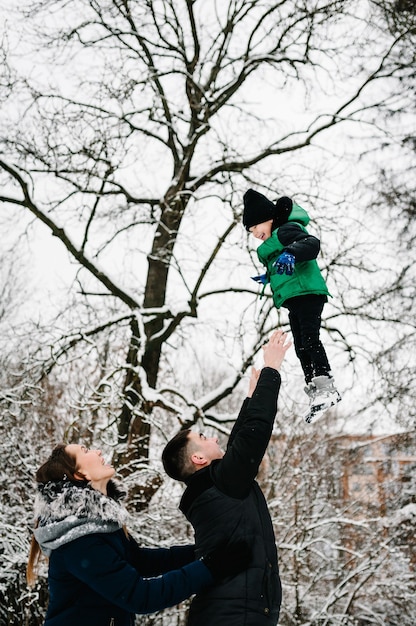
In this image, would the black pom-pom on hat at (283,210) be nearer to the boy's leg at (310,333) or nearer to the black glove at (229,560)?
the boy's leg at (310,333)

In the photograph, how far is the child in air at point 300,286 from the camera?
280cm

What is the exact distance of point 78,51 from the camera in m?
8.09

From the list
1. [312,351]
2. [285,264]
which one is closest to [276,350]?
[285,264]

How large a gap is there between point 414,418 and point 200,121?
5.47 m

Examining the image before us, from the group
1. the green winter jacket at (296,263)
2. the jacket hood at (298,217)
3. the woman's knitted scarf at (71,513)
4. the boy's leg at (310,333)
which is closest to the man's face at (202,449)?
the woman's knitted scarf at (71,513)

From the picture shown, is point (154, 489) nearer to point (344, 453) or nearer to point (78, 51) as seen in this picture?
point (78, 51)

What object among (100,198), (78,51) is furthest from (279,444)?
(78,51)

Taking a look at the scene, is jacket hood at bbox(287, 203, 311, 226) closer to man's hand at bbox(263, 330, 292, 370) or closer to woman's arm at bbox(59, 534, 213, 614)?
man's hand at bbox(263, 330, 292, 370)

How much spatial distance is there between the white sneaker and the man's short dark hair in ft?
2.18

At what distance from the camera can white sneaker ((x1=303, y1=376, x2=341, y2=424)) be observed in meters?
2.76

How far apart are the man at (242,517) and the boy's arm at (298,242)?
1.78 ft

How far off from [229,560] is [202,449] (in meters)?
0.52

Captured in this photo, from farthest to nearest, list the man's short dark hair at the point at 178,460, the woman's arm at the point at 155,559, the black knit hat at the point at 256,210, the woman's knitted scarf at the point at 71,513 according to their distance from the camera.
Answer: the black knit hat at the point at 256,210, the woman's arm at the point at 155,559, the man's short dark hair at the point at 178,460, the woman's knitted scarf at the point at 71,513

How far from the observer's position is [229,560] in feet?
6.86
